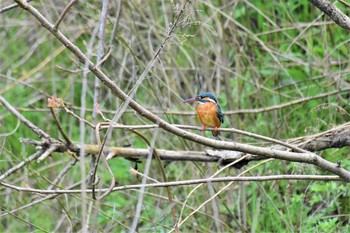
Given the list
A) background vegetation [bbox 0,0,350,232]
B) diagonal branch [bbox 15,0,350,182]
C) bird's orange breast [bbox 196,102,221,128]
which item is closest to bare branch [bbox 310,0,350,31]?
diagonal branch [bbox 15,0,350,182]

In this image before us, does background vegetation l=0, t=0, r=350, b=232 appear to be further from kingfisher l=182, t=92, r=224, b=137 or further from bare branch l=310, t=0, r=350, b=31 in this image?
bare branch l=310, t=0, r=350, b=31

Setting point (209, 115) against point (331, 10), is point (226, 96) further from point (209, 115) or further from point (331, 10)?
point (331, 10)

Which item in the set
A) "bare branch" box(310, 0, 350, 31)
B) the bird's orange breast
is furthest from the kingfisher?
"bare branch" box(310, 0, 350, 31)

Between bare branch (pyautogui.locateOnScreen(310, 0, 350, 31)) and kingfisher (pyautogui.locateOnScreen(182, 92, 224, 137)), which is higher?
bare branch (pyautogui.locateOnScreen(310, 0, 350, 31))

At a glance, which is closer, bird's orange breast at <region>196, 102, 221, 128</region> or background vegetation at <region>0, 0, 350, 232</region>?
bird's orange breast at <region>196, 102, 221, 128</region>

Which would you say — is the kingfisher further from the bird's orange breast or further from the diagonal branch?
the diagonal branch

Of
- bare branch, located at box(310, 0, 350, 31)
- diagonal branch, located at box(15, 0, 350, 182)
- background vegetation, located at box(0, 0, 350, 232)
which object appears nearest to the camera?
diagonal branch, located at box(15, 0, 350, 182)

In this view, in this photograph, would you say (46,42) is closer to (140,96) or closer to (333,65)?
(140,96)

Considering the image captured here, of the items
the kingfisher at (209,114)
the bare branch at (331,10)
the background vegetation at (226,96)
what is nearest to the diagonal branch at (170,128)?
the bare branch at (331,10)

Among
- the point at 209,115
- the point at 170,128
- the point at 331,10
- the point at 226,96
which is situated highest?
the point at 331,10

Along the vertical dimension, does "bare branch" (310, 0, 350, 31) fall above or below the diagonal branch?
above

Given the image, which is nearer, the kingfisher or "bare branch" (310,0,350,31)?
"bare branch" (310,0,350,31)

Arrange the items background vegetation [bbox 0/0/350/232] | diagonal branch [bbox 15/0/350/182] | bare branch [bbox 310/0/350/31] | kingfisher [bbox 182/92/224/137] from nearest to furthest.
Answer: diagonal branch [bbox 15/0/350/182]
bare branch [bbox 310/0/350/31]
kingfisher [bbox 182/92/224/137]
background vegetation [bbox 0/0/350/232]

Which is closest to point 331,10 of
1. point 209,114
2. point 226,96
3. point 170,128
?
point 170,128
